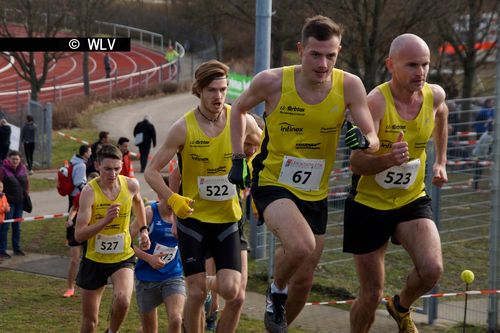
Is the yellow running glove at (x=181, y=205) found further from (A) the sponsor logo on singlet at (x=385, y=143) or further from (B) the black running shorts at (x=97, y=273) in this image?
(B) the black running shorts at (x=97, y=273)

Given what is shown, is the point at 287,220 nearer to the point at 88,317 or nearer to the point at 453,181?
the point at 88,317

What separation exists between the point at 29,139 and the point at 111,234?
16.9 metres

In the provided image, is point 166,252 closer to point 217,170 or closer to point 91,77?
point 217,170

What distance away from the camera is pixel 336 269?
1506 cm

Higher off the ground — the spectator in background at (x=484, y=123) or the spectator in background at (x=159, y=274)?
the spectator in background at (x=484, y=123)

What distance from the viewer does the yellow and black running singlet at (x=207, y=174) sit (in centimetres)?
829

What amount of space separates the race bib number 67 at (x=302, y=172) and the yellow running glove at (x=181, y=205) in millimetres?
890

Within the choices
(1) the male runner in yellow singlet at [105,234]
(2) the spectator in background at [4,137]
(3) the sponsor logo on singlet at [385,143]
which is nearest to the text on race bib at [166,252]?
(1) the male runner in yellow singlet at [105,234]

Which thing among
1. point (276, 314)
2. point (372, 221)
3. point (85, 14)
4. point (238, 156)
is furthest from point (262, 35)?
point (85, 14)

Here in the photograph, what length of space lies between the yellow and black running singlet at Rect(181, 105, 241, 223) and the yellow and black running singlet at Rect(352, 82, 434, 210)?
1.20 metres

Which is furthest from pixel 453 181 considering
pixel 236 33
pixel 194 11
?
pixel 236 33

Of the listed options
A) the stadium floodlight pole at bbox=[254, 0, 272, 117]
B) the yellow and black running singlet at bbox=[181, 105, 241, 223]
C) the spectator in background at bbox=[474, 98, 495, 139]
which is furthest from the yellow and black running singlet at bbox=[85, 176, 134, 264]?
the spectator in background at bbox=[474, 98, 495, 139]

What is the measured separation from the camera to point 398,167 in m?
7.46

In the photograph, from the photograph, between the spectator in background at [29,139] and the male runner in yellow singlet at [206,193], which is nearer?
the male runner in yellow singlet at [206,193]
